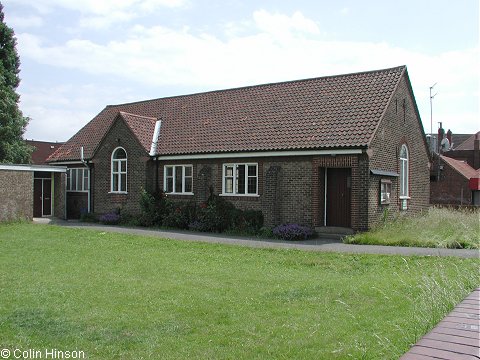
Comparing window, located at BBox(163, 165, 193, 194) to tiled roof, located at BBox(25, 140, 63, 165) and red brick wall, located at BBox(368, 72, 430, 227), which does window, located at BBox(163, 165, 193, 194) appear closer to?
red brick wall, located at BBox(368, 72, 430, 227)

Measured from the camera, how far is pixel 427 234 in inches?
659

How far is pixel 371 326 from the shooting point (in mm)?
6797

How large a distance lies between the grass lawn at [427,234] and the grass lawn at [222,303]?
3.04 m

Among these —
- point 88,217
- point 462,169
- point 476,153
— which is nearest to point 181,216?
point 88,217

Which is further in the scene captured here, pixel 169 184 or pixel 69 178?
pixel 69 178

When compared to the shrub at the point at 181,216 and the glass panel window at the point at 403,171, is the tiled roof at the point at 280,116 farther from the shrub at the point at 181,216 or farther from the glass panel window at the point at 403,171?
the glass panel window at the point at 403,171

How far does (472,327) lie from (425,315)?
2.30 meters

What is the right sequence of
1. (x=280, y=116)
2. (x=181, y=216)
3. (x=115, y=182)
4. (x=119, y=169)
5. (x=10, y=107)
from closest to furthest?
(x=181, y=216) < (x=280, y=116) < (x=119, y=169) < (x=115, y=182) < (x=10, y=107)

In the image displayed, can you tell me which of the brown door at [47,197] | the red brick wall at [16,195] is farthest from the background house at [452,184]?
the red brick wall at [16,195]

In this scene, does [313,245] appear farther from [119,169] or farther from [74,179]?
[74,179]

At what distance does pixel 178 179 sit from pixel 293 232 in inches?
318

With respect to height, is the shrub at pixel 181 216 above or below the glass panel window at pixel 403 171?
below

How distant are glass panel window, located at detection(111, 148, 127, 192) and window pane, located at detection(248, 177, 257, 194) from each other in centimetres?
803

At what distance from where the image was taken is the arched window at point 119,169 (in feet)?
87.4
